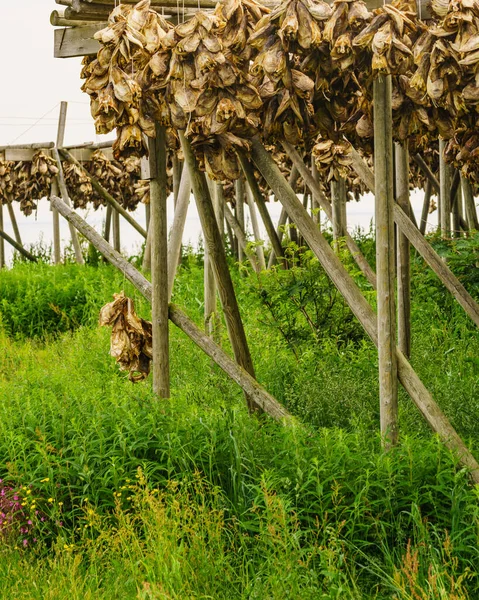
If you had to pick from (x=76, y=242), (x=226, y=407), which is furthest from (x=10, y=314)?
(x=226, y=407)

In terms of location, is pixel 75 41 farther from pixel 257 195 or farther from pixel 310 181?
pixel 310 181

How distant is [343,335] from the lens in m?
5.98

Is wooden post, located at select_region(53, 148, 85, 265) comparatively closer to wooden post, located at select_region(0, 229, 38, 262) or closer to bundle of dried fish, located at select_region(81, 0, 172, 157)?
wooden post, located at select_region(0, 229, 38, 262)

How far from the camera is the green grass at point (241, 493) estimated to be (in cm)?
305

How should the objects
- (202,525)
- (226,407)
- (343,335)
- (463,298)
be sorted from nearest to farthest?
(202,525), (226,407), (463,298), (343,335)

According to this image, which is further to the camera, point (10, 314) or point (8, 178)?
point (8, 178)

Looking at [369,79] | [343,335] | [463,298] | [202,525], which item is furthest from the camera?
[343,335]

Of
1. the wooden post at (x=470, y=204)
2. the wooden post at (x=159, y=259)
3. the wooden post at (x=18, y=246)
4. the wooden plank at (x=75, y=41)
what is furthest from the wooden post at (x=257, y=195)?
the wooden post at (x=18, y=246)

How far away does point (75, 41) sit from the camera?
14.8 ft

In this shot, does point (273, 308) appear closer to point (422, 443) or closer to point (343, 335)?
point (343, 335)

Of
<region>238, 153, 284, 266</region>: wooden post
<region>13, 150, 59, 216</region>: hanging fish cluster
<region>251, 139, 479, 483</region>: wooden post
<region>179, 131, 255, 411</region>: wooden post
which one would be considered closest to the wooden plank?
<region>179, 131, 255, 411</region>: wooden post

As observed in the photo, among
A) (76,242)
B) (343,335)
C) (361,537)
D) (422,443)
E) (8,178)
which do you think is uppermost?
(8,178)

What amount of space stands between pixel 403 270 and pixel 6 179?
11135 millimetres

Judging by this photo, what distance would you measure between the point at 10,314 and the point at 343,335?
5348mm
